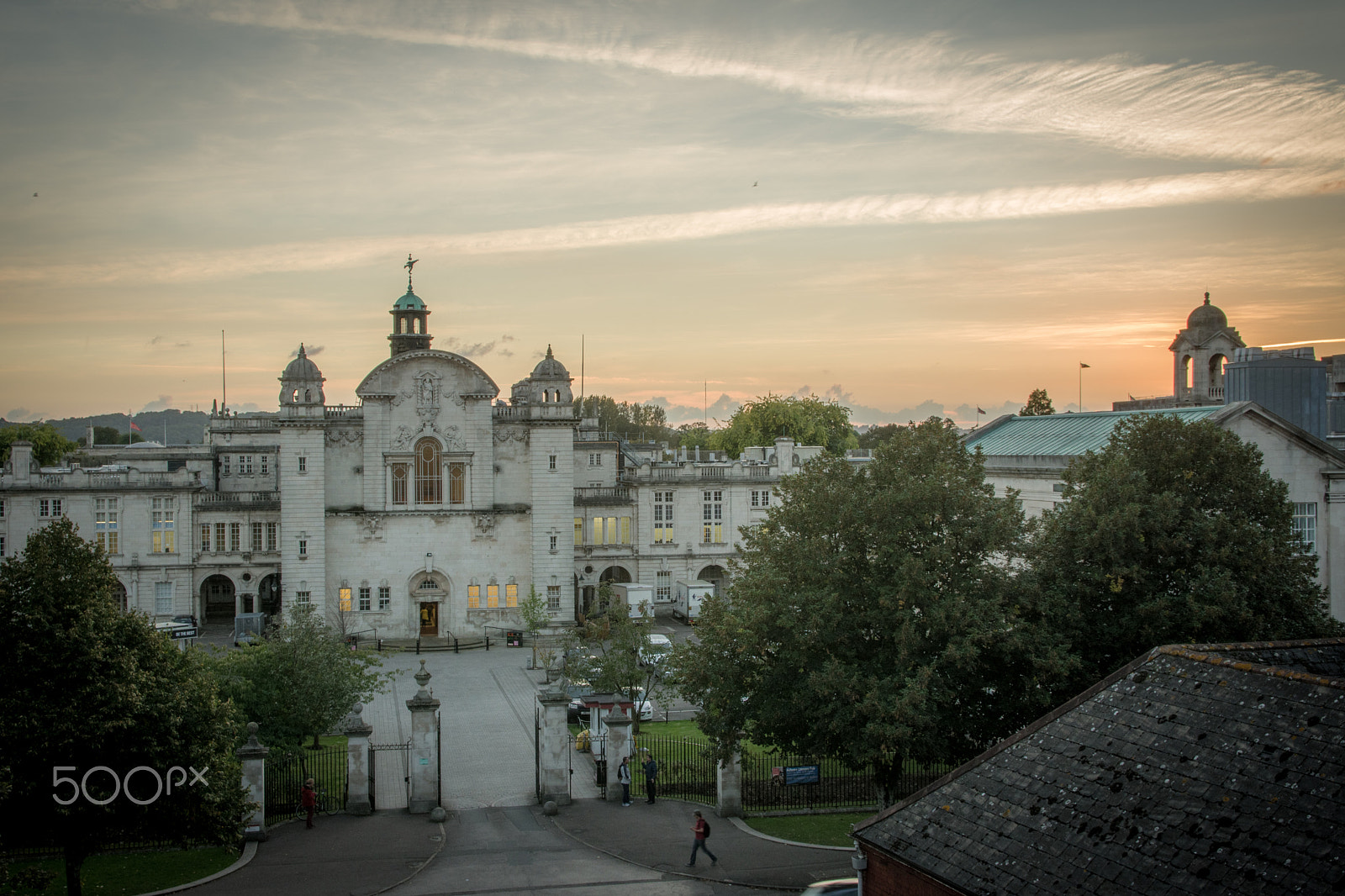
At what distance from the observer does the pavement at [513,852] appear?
22.7 m

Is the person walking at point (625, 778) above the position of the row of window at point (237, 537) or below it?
below

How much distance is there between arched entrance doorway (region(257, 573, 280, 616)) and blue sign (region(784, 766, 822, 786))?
42.2 meters

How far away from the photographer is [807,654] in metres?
24.4

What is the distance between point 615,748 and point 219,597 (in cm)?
4692

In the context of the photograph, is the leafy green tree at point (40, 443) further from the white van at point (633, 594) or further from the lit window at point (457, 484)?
the white van at point (633, 594)

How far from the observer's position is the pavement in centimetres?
2266

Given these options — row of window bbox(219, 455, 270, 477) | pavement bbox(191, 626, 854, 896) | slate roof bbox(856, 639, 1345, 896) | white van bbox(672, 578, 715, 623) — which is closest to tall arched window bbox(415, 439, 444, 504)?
white van bbox(672, 578, 715, 623)

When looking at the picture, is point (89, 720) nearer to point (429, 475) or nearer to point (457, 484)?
point (429, 475)

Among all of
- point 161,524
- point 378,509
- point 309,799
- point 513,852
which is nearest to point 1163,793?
point 513,852

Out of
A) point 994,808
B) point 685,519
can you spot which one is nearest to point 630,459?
point 685,519

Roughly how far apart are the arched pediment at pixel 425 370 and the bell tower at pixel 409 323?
26.2 ft

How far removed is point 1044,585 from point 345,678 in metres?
19.9

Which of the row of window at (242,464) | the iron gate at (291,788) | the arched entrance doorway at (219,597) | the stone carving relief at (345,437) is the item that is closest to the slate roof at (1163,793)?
the iron gate at (291,788)

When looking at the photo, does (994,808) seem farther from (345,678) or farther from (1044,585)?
(345,678)
